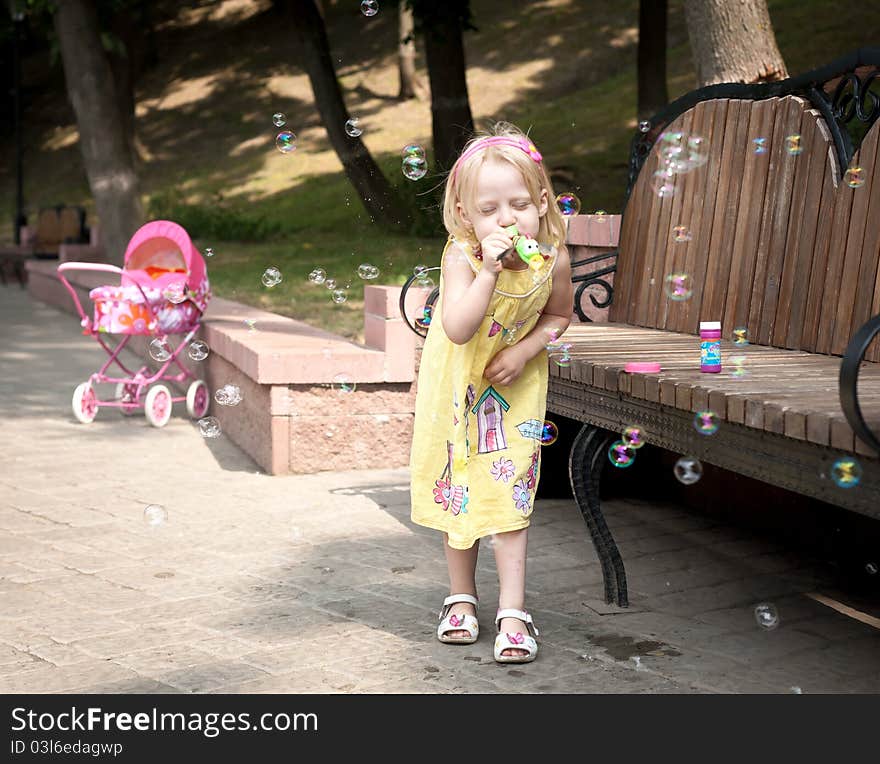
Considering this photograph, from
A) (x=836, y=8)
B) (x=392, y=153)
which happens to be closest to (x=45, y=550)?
(x=392, y=153)

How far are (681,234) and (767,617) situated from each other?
2007 mm

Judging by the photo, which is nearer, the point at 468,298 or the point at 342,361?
the point at 468,298

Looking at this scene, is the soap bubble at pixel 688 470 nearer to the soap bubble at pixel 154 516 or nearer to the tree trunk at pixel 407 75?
the soap bubble at pixel 154 516

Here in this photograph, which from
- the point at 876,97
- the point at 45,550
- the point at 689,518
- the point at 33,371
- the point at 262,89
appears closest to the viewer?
the point at 876,97

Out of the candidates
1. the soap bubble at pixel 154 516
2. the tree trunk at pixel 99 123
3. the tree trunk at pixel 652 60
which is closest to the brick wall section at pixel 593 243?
the soap bubble at pixel 154 516

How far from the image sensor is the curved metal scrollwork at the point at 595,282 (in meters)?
5.96

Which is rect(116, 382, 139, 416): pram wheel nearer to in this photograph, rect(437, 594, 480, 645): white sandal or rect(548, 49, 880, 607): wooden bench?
rect(548, 49, 880, 607): wooden bench

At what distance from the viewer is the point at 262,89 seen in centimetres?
3434

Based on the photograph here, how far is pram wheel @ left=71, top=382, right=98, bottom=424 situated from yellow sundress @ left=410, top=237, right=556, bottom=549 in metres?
4.23

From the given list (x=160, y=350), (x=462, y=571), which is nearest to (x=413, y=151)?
(x=462, y=571)

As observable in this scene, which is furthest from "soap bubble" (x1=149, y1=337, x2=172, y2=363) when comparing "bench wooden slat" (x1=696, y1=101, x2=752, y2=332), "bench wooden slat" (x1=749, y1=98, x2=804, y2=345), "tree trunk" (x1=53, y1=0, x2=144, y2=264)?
"tree trunk" (x1=53, y1=0, x2=144, y2=264)

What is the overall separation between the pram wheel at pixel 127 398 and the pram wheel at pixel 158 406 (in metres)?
0.23

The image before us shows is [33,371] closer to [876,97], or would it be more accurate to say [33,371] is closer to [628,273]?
[628,273]

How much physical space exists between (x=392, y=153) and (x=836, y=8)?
336 inches
